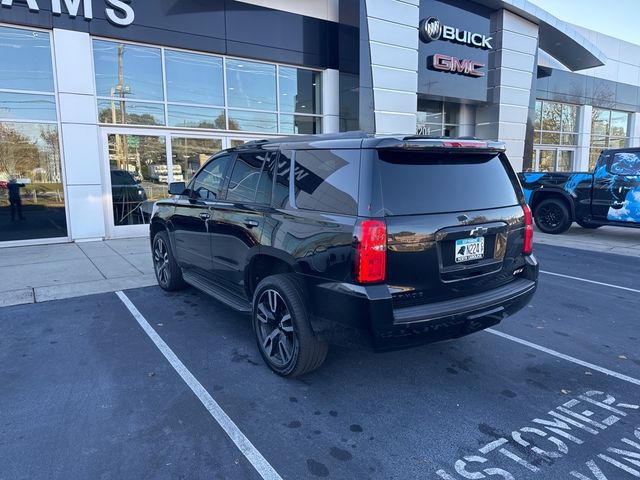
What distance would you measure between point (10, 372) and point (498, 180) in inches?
173

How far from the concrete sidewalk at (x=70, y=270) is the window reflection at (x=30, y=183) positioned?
0.49 metres

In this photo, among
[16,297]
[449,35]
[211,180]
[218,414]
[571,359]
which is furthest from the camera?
[449,35]

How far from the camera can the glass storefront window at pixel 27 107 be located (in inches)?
360

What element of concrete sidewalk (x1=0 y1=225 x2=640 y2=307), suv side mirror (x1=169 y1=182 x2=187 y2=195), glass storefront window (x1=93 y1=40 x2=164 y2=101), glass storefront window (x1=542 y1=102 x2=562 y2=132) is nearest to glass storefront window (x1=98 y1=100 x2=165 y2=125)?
glass storefront window (x1=93 y1=40 x2=164 y2=101)

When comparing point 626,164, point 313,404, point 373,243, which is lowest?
point 313,404

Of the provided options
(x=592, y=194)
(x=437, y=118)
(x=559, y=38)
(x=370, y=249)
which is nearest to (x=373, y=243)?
(x=370, y=249)

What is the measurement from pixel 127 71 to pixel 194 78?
1562mm

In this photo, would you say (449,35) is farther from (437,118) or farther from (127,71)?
(127,71)

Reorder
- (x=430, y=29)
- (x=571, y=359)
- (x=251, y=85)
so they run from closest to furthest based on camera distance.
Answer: (x=571, y=359) → (x=251, y=85) → (x=430, y=29)

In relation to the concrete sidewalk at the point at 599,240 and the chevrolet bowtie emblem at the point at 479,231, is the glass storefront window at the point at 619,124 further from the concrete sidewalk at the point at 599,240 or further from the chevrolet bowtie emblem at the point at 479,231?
the chevrolet bowtie emblem at the point at 479,231

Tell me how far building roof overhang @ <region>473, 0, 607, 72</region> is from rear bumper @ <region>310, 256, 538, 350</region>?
1516 cm

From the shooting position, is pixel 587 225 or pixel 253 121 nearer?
pixel 587 225

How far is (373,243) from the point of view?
2855 mm

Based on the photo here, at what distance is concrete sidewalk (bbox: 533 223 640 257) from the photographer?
934cm
